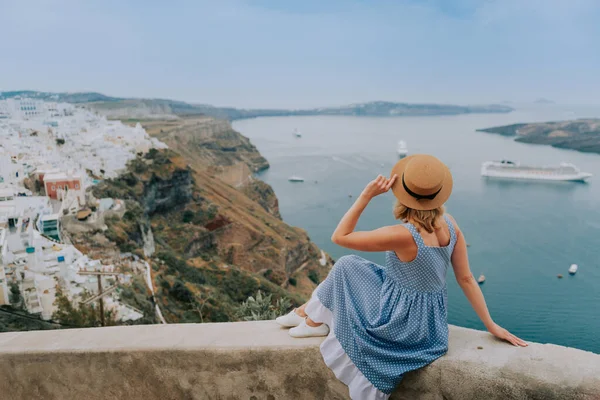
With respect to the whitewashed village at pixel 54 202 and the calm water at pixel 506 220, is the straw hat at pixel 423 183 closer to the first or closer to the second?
the whitewashed village at pixel 54 202

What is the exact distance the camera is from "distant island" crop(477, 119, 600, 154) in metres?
47.6

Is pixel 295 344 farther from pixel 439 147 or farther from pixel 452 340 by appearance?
pixel 439 147

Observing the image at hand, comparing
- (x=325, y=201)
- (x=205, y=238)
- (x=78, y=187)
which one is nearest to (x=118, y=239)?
(x=78, y=187)

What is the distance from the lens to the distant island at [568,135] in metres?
47.6

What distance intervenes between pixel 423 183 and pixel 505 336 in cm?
45

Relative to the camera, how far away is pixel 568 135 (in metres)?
52.5

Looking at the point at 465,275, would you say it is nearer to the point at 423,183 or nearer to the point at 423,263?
the point at 423,263

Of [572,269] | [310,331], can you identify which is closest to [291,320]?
[310,331]

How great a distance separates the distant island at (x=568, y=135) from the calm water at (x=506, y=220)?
1.37 metres

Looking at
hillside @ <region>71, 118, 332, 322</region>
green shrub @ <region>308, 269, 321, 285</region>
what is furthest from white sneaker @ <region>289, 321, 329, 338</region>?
green shrub @ <region>308, 269, 321, 285</region>

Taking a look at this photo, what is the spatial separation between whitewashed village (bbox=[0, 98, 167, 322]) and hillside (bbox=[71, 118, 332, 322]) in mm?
664

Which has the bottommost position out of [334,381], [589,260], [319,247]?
[319,247]

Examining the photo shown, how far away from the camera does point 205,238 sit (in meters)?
21.2

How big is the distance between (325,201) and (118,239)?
2376 cm
